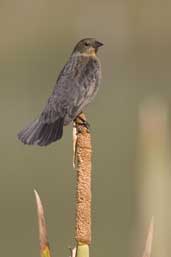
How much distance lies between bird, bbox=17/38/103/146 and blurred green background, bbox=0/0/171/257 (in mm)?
109

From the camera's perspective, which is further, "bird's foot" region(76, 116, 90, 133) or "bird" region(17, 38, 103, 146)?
"bird" region(17, 38, 103, 146)

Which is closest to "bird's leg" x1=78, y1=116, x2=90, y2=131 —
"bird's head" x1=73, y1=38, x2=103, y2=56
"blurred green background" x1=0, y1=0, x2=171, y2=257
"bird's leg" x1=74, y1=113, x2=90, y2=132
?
"bird's leg" x1=74, y1=113, x2=90, y2=132

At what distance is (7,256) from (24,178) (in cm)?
100

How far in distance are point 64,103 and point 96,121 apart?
4297 millimetres

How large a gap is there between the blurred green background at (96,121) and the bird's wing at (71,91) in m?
0.11

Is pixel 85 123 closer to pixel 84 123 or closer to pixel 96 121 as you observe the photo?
pixel 84 123

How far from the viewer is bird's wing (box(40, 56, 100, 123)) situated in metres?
1.88

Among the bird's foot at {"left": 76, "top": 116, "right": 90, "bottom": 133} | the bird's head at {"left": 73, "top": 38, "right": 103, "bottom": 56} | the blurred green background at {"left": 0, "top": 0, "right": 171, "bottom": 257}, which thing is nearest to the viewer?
the bird's foot at {"left": 76, "top": 116, "right": 90, "bottom": 133}

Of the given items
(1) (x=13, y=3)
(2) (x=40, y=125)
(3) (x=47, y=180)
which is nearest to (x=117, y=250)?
(3) (x=47, y=180)

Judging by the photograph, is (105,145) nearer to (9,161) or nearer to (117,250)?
(9,161)

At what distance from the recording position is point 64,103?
192cm

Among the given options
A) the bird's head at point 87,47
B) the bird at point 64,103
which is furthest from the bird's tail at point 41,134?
the bird's head at point 87,47

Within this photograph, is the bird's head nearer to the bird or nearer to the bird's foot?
the bird

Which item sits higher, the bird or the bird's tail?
the bird
